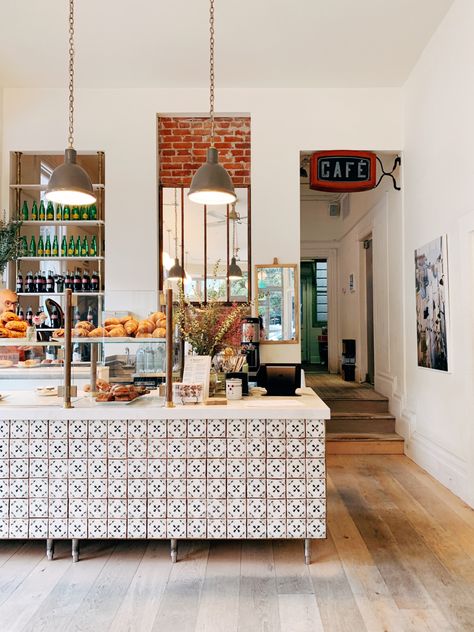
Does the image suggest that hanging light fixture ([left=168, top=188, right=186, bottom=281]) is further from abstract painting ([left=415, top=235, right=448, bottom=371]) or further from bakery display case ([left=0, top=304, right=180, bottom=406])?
abstract painting ([left=415, top=235, right=448, bottom=371])

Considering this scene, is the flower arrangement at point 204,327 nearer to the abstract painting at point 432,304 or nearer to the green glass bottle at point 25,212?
the abstract painting at point 432,304

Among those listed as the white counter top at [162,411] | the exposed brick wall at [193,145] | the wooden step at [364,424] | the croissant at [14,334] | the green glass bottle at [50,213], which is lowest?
the wooden step at [364,424]

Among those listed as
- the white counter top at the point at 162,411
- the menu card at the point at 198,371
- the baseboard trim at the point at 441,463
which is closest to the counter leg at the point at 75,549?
the white counter top at the point at 162,411

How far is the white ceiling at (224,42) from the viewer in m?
3.90

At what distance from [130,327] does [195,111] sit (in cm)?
334

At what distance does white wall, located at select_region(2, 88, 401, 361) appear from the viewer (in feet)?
17.2

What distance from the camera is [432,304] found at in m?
4.37

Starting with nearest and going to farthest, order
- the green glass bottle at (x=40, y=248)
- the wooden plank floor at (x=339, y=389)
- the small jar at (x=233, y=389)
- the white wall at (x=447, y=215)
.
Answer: the small jar at (x=233, y=389) → the white wall at (x=447, y=215) → the green glass bottle at (x=40, y=248) → the wooden plank floor at (x=339, y=389)

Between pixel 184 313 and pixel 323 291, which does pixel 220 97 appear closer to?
pixel 184 313

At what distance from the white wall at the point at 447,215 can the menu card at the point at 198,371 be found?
2073mm

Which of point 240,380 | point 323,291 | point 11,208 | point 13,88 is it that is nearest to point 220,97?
point 13,88

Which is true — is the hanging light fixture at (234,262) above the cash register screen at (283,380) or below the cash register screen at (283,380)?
above

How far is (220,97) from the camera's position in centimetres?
524

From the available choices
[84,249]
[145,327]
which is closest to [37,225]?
[84,249]
